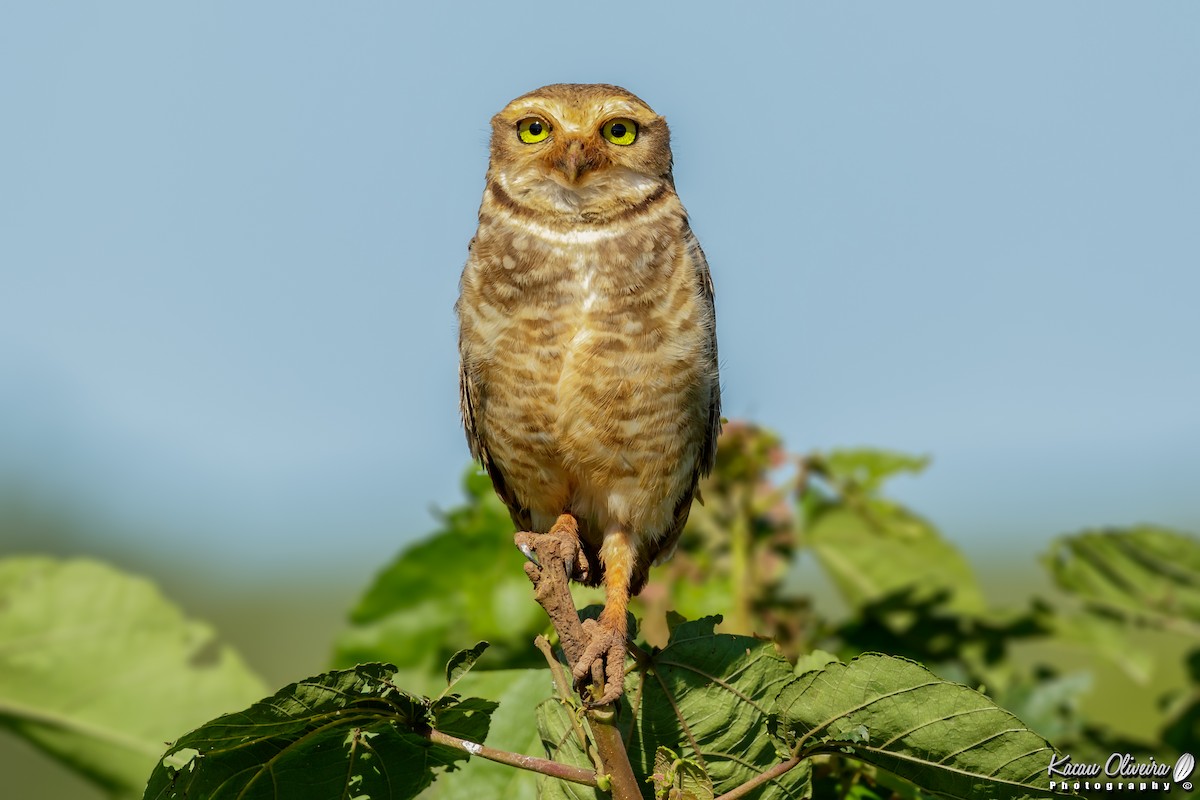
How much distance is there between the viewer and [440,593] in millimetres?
4441

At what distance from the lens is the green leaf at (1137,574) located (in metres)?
4.32

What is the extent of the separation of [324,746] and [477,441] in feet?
4.48

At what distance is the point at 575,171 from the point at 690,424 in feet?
2.48

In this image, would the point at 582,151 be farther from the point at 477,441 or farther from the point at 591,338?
the point at 477,441

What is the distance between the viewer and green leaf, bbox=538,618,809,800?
2334mm

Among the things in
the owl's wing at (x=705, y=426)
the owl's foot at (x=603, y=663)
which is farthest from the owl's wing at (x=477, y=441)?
the owl's foot at (x=603, y=663)

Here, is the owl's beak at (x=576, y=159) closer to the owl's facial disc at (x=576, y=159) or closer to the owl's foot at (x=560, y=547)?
the owl's facial disc at (x=576, y=159)

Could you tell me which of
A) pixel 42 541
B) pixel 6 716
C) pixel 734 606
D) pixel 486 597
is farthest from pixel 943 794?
pixel 42 541

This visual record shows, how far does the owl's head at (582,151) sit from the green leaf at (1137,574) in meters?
2.01

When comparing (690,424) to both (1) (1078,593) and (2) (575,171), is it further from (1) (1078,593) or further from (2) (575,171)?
(1) (1078,593)

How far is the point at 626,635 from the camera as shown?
2438mm

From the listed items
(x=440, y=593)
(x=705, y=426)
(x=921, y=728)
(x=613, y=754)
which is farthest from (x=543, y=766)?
(x=440, y=593)

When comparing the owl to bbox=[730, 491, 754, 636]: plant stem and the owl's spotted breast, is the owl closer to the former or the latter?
the owl's spotted breast

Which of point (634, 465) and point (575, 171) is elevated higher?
point (575, 171)
